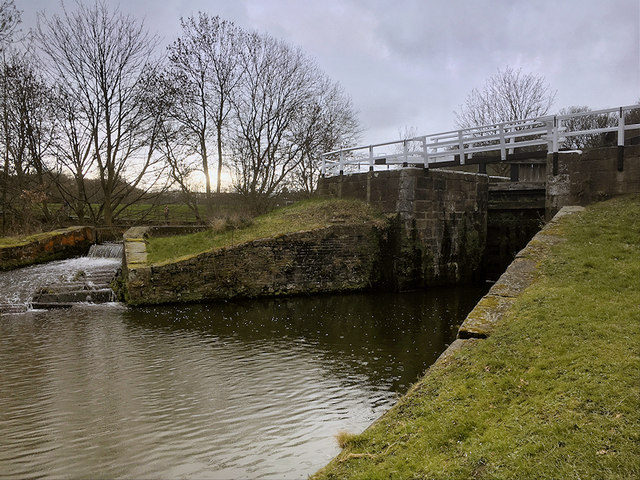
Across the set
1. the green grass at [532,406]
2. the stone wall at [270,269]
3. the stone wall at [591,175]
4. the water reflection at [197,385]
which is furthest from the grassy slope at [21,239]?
the stone wall at [591,175]

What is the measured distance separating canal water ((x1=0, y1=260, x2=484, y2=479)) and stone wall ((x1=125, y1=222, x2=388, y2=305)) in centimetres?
86

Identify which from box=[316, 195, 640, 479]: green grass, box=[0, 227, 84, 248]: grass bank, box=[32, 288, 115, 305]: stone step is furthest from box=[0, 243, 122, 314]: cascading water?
box=[316, 195, 640, 479]: green grass

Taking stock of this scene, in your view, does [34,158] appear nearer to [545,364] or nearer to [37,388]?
[37,388]

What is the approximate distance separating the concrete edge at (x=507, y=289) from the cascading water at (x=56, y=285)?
9.51 m

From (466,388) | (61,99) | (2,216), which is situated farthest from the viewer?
(61,99)

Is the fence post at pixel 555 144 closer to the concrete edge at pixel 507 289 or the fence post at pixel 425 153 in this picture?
the concrete edge at pixel 507 289

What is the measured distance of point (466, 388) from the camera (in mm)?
4223

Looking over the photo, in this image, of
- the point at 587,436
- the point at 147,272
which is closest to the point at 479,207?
the point at 147,272

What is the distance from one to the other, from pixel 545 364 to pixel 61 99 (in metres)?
22.2

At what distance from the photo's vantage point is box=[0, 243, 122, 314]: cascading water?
11.4m

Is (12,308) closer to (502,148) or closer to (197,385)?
(197,385)

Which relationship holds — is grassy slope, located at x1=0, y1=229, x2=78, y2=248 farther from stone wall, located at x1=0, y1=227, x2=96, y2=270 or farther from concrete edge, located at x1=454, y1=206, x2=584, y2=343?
concrete edge, located at x1=454, y1=206, x2=584, y2=343

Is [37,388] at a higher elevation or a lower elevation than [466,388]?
lower

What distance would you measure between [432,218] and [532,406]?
11.7 m
